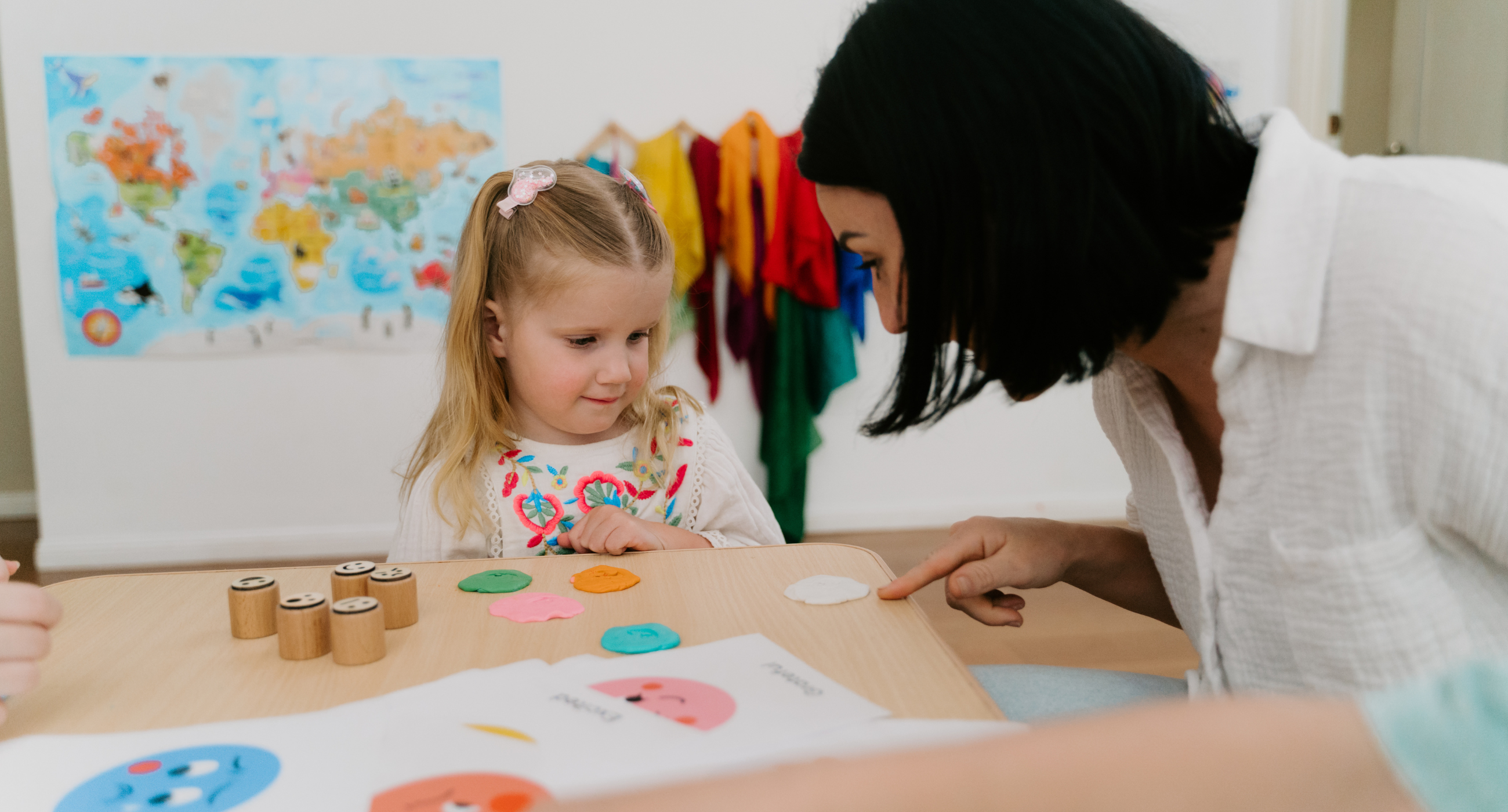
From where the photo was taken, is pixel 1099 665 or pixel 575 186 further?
pixel 1099 665

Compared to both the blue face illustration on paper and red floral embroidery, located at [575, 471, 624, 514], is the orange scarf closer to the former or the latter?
red floral embroidery, located at [575, 471, 624, 514]

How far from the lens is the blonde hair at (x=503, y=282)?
127 cm

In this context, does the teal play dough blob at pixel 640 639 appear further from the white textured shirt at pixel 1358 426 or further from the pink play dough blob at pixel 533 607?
the white textured shirt at pixel 1358 426

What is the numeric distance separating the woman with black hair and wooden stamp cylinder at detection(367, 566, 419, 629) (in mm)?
411

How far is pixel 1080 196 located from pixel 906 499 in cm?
248

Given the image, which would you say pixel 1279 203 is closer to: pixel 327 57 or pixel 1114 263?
pixel 1114 263

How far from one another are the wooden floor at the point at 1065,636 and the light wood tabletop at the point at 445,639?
1130 millimetres

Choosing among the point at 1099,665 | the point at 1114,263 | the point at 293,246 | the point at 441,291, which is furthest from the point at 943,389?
the point at 293,246

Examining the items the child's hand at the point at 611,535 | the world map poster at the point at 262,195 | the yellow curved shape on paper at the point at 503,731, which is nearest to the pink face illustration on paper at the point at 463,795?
the yellow curved shape on paper at the point at 503,731

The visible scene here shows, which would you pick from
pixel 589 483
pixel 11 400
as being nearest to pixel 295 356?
pixel 11 400

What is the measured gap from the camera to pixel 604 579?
0.84 meters

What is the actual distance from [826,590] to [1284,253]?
430 mm

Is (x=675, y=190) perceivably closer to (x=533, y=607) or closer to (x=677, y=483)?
(x=677, y=483)

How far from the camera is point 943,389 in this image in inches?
31.9
